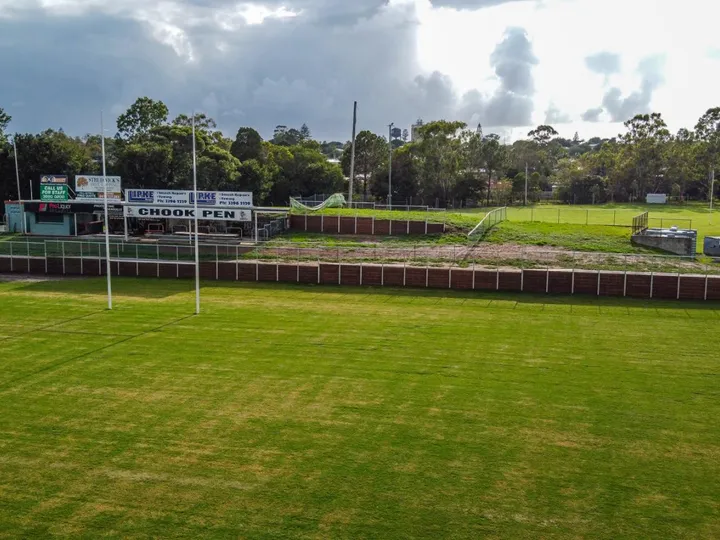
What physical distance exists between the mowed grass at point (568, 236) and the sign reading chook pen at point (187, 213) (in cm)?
1860

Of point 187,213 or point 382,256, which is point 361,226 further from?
point 187,213

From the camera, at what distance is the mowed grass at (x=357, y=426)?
13.4 meters

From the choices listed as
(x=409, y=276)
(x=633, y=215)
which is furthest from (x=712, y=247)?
(x=633, y=215)

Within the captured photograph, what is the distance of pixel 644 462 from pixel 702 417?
4.01 m

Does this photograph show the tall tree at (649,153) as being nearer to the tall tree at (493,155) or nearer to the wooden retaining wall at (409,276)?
the tall tree at (493,155)

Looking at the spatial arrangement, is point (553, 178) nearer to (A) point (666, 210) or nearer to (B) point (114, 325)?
(A) point (666, 210)

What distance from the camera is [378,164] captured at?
10819cm

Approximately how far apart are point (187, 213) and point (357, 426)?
128ft

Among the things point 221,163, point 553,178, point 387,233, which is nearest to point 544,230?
point 387,233

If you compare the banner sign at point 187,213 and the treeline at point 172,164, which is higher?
the treeline at point 172,164

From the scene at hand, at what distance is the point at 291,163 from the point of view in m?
90.6

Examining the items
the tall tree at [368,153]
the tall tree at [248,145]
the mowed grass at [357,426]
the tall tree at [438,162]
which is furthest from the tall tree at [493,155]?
the mowed grass at [357,426]

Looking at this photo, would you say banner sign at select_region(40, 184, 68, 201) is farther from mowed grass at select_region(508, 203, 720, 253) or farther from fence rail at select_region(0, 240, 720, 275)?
mowed grass at select_region(508, 203, 720, 253)

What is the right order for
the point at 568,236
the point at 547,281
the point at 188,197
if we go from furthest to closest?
the point at 188,197 → the point at 568,236 → the point at 547,281
